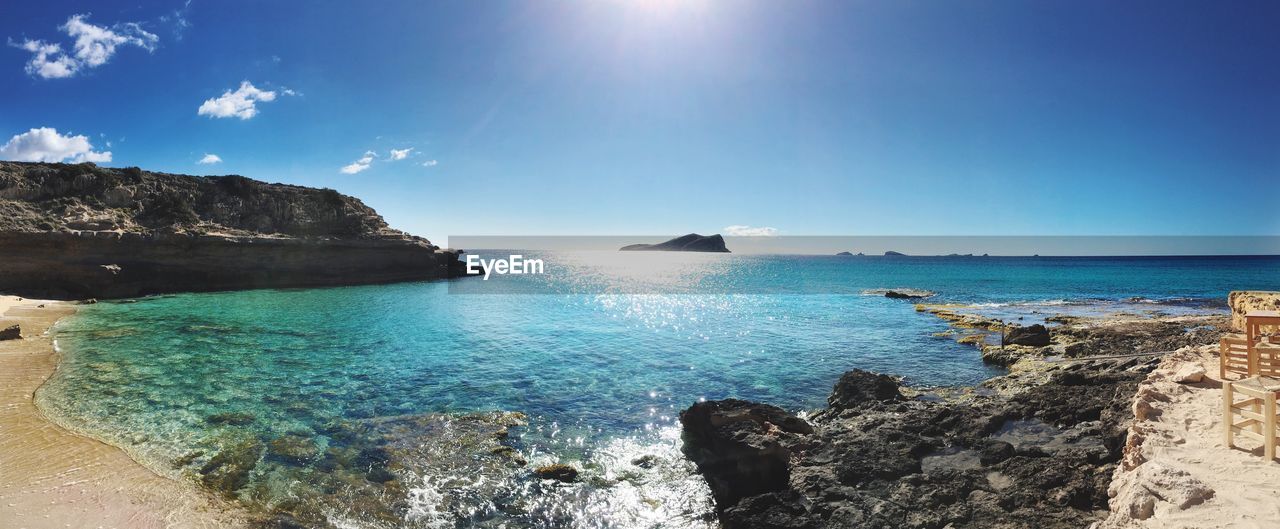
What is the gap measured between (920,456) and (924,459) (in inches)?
3.8

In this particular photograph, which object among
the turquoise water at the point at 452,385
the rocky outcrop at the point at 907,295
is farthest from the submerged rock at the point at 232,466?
the rocky outcrop at the point at 907,295

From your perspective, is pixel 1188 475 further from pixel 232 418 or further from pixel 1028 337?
pixel 1028 337

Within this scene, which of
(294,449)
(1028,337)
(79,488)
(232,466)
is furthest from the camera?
(1028,337)

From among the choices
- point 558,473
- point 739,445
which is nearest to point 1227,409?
point 739,445

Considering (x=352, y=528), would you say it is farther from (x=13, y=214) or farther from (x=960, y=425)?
(x=13, y=214)

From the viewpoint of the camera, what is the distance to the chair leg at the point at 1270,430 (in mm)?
6012

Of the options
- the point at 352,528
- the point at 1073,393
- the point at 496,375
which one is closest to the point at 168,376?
the point at 496,375

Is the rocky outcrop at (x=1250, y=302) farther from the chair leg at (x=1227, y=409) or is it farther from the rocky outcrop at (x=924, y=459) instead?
the chair leg at (x=1227, y=409)

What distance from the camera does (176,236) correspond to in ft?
144

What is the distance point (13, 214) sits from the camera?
123 feet

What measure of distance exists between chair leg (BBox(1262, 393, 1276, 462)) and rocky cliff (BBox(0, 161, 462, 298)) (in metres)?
57.5

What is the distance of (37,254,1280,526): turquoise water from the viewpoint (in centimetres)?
934

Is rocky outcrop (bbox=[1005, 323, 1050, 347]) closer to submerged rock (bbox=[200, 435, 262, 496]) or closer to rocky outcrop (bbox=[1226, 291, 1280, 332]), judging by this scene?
rocky outcrop (bbox=[1226, 291, 1280, 332])

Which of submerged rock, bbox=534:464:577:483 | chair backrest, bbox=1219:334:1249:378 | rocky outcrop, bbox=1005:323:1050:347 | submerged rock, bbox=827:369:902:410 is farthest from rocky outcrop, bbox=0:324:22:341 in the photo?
rocky outcrop, bbox=1005:323:1050:347
